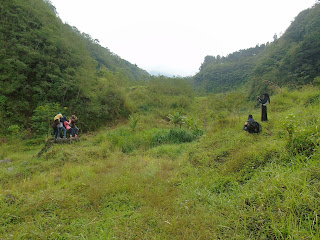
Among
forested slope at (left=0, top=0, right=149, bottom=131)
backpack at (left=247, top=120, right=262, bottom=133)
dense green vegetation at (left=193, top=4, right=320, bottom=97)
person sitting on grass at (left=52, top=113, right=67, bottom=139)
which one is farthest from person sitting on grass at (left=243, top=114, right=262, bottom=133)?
forested slope at (left=0, top=0, right=149, bottom=131)

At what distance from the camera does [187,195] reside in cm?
300

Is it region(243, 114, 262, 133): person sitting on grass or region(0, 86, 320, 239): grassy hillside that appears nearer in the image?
region(0, 86, 320, 239): grassy hillside

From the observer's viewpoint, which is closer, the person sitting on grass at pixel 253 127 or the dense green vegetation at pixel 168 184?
the dense green vegetation at pixel 168 184

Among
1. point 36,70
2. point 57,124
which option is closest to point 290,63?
point 57,124

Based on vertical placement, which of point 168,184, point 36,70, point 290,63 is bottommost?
point 168,184

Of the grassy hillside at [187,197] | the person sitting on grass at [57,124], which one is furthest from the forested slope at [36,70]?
the grassy hillside at [187,197]

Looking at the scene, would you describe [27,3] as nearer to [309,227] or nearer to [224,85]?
[309,227]

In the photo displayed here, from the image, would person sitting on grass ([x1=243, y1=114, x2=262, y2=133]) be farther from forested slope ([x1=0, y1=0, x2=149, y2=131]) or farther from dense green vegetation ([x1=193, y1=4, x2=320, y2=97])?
forested slope ([x1=0, y1=0, x2=149, y2=131])

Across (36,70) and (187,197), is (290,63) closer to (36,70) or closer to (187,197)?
(187,197)

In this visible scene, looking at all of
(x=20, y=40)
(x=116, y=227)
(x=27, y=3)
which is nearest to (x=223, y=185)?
(x=116, y=227)

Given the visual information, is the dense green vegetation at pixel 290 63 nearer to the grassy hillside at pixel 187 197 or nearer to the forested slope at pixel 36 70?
the grassy hillside at pixel 187 197

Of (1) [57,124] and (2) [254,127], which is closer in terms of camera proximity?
(2) [254,127]

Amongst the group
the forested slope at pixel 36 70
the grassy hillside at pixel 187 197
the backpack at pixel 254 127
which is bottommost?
the grassy hillside at pixel 187 197

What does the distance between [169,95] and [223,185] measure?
21.6 metres
